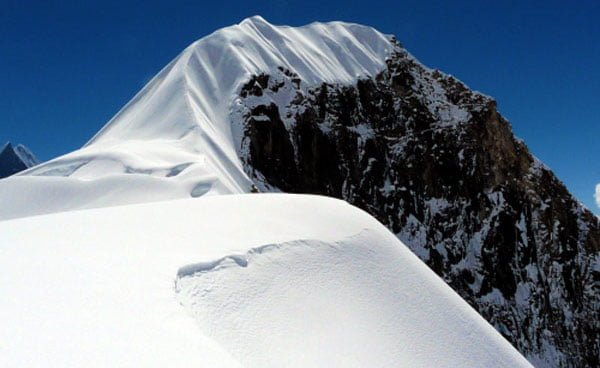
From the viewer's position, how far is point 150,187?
1655cm

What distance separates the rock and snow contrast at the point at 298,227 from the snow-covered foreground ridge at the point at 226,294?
0.02m

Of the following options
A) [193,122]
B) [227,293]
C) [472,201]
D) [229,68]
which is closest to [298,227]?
[227,293]

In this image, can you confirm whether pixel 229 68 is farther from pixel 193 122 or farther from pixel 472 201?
pixel 472 201

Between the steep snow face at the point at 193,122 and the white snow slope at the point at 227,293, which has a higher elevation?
the steep snow face at the point at 193,122

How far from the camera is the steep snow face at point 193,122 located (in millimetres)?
16453

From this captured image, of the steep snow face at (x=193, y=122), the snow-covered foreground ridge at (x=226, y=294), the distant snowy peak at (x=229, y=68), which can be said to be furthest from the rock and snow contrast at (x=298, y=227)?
the distant snowy peak at (x=229, y=68)

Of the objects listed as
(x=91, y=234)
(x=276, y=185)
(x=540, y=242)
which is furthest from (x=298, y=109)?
(x=91, y=234)

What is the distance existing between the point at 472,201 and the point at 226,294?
6854cm

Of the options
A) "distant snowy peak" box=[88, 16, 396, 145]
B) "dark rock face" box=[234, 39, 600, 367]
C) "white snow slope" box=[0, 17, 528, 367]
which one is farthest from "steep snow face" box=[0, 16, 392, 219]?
"white snow slope" box=[0, 17, 528, 367]

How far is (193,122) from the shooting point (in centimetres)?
3678

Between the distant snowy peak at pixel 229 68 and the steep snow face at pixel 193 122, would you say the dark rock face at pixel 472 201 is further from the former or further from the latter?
the steep snow face at pixel 193 122

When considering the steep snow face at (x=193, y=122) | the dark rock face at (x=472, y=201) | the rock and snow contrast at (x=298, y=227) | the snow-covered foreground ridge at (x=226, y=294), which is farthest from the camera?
the dark rock face at (x=472, y=201)

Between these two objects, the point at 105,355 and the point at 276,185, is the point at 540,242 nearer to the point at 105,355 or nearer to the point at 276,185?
the point at 276,185

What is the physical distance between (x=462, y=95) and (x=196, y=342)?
75.0 m
